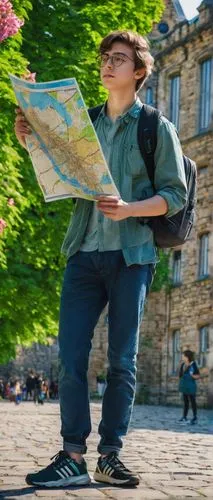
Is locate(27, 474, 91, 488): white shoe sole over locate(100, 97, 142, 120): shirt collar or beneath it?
beneath

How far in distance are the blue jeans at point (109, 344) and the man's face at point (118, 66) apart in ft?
2.89

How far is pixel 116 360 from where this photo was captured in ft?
18.5

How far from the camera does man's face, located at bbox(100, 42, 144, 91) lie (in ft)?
18.6

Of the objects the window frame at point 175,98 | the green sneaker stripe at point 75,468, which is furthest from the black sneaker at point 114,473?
the window frame at point 175,98

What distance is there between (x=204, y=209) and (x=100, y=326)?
39.7 feet

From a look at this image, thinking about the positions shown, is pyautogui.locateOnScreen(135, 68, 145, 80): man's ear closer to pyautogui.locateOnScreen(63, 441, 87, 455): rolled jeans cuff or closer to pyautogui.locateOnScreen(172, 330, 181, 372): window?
pyautogui.locateOnScreen(63, 441, 87, 455): rolled jeans cuff

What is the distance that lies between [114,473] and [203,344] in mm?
29910

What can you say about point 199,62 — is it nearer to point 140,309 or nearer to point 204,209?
point 204,209

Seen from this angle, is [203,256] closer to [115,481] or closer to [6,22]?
[6,22]

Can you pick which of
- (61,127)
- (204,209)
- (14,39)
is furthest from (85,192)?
(204,209)

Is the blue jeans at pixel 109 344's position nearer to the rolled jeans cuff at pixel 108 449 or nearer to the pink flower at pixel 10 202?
the rolled jeans cuff at pixel 108 449

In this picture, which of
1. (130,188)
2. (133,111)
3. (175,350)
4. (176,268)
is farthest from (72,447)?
(176,268)

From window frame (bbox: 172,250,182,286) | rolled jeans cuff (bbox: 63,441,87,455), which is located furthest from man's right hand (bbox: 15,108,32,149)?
window frame (bbox: 172,250,182,286)

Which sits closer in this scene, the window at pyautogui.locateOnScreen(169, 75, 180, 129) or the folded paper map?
the folded paper map
